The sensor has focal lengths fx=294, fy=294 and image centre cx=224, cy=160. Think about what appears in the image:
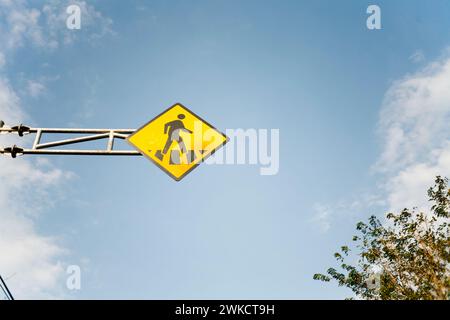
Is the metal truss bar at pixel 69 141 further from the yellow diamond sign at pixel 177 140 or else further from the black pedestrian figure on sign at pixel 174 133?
the black pedestrian figure on sign at pixel 174 133

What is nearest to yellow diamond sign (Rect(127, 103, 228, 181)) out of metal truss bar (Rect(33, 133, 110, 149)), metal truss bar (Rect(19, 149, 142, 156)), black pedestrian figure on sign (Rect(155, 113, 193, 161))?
black pedestrian figure on sign (Rect(155, 113, 193, 161))

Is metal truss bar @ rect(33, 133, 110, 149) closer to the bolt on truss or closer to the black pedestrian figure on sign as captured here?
the bolt on truss

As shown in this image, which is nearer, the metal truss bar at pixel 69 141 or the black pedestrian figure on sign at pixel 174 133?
the black pedestrian figure on sign at pixel 174 133

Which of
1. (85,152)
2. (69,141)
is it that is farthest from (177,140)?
(69,141)

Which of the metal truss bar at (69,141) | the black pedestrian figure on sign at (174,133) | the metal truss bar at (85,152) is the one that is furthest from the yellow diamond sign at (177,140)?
the metal truss bar at (69,141)

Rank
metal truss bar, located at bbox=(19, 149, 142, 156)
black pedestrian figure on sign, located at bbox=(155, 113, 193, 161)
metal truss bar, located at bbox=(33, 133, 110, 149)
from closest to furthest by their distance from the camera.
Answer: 1. black pedestrian figure on sign, located at bbox=(155, 113, 193, 161)
2. metal truss bar, located at bbox=(19, 149, 142, 156)
3. metal truss bar, located at bbox=(33, 133, 110, 149)

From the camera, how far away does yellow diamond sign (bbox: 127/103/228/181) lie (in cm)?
365

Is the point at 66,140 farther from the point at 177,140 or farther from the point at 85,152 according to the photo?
the point at 177,140

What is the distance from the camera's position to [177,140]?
3779 mm

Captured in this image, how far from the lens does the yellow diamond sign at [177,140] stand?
3654mm

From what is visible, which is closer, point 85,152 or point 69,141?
point 85,152
